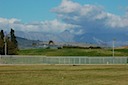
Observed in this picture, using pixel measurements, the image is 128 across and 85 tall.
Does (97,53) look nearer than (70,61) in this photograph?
No

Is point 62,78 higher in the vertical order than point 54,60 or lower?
higher

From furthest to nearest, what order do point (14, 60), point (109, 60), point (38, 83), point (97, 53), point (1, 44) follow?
point (97, 53), point (1, 44), point (109, 60), point (14, 60), point (38, 83)

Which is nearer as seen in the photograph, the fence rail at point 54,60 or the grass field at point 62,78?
the grass field at point 62,78

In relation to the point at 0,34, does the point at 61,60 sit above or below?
below

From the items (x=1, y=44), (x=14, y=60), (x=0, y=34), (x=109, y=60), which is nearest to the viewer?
(x=14, y=60)

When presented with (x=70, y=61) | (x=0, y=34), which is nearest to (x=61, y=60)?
(x=70, y=61)

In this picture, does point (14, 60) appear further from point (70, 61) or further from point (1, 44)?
point (1, 44)

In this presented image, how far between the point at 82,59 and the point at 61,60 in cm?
729

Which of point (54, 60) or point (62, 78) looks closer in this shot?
point (62, 78)

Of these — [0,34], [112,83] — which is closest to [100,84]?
[112,83]

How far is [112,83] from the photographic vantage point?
39750 mm

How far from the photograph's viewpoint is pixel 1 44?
472ft

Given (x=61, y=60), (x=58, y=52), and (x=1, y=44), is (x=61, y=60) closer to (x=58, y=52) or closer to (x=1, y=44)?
(x=1, y=44)

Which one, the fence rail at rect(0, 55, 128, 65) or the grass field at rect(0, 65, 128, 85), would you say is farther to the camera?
the fence rail at rect(0, 55, 128, 65)
